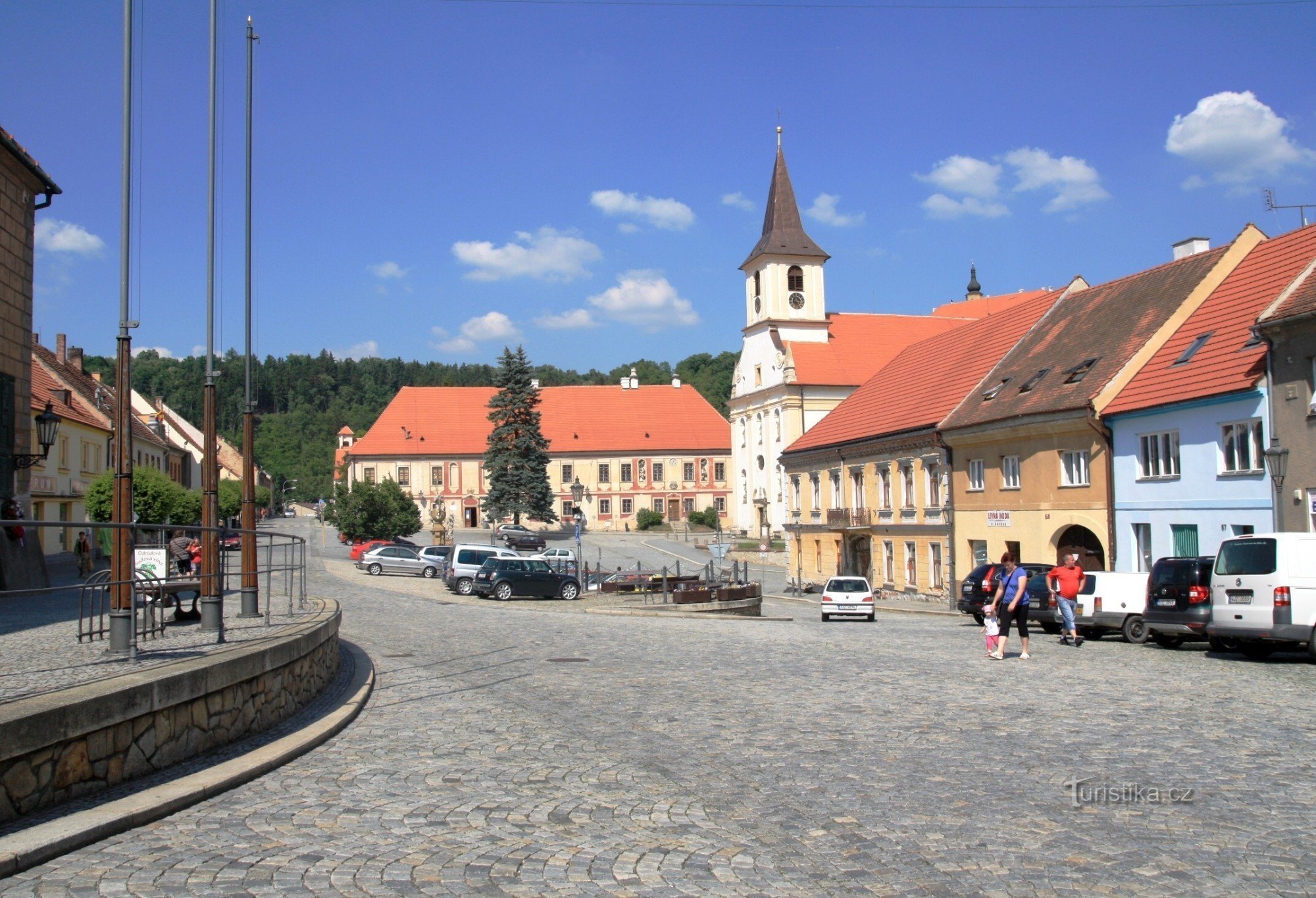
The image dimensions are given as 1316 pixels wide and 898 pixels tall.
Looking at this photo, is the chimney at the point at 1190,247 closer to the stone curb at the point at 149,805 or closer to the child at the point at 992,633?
the child at the point at 992,633

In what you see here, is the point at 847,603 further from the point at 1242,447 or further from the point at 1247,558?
the point at 1247,558

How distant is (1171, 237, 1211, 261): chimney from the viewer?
3847cm

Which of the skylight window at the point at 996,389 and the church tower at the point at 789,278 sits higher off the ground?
the church tower at the point at 789,278

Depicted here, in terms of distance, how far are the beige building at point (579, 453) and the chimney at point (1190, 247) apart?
6698 centimetres

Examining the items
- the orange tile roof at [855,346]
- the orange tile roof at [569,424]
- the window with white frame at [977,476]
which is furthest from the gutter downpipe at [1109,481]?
the orange tile roof at [569,424]

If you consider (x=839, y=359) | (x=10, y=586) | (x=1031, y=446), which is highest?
(x=839, y=359)

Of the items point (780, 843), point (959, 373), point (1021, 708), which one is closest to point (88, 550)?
point (780, 843)

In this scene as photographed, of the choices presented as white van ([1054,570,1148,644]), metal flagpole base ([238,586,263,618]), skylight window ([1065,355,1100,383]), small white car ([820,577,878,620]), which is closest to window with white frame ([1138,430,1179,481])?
skylight window ([1065,355,1100,383])

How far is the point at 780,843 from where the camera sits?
7059 millimetres

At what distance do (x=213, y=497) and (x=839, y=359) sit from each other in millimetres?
75990

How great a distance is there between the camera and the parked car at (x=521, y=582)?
38.8 m

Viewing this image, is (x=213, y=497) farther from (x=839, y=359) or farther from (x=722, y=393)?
(x=722, y=393)

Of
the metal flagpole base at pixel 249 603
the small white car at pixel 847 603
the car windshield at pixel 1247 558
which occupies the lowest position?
the small white car at pixel 847 603

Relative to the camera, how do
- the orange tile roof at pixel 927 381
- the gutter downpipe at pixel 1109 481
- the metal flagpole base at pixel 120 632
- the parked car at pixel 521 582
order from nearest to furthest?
the metal flagpole base at pixel 120 632 → the gutter downpipe at pixel 1109 481 → the parked car at pixel 521 582 → the orange tile roof at pixel 927 381
